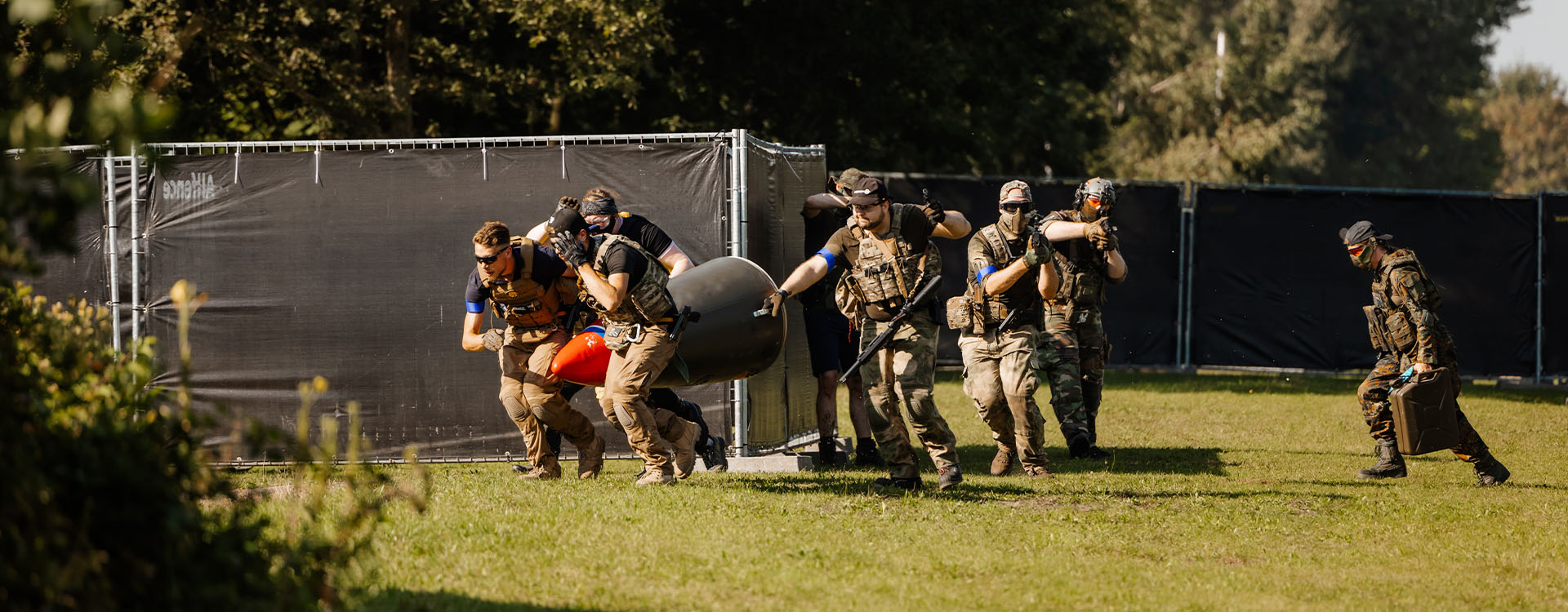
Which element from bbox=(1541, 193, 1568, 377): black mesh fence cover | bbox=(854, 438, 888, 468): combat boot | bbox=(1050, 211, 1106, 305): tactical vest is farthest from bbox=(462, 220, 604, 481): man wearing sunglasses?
bbox=(1541, 193, 1568, 377): black mesh fence cover

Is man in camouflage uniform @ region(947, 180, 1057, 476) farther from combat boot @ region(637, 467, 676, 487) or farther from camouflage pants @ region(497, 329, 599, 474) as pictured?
camouflage pants @ region(497, 329, 599, 474)

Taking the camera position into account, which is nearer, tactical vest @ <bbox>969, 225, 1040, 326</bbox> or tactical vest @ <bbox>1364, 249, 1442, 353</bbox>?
tactical vest @ <bbox>969, 225, 1040, 326</bbox>

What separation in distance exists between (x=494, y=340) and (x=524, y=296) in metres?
0.41

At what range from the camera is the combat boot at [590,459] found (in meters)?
8.77

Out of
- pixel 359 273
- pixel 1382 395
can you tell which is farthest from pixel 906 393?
pixel 359 273

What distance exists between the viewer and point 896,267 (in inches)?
311

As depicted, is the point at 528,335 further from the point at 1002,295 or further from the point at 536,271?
the point at 1002,295

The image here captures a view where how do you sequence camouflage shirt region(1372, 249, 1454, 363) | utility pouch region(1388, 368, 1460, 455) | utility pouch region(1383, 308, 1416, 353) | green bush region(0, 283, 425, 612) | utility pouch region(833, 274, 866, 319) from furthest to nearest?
utility pouch region(1383, 308, 1416, 353) < camouflage shirt region(1372, 249, 1454, 363) < utility pouch region(1388, 368, 1460, 455) < utility pouch region(833, 274, 866, 319) < green bush region(0, 283, 425, 612)

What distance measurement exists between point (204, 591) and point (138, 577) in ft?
0.50

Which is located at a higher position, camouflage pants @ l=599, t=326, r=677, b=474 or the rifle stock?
the rifle stock

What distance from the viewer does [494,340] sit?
8484 millimetres

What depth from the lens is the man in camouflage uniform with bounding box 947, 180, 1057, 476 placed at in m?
8.77

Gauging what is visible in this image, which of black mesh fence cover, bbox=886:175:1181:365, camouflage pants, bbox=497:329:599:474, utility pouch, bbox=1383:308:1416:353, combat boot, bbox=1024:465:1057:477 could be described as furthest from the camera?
black mesh fence cover, bbox=886:175:1181:365

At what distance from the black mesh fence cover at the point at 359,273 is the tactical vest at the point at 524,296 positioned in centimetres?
106
